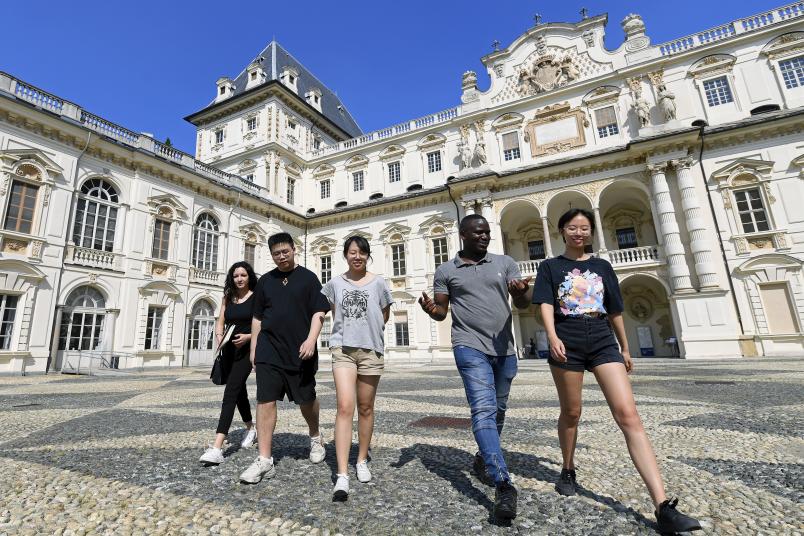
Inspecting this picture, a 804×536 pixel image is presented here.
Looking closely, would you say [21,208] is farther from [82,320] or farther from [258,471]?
[258,471]

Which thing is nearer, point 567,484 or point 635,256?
point 567,484

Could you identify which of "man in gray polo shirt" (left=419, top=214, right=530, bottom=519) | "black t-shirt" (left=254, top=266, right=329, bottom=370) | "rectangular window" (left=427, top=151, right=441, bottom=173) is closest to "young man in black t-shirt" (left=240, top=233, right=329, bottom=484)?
"black t-shirt" (left=254, top=266, right=329, bottom=370)

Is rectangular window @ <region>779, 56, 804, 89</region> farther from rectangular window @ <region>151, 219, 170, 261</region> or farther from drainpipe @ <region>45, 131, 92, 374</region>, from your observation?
drainpipe @ <region>45, 131, 92, 374</region>

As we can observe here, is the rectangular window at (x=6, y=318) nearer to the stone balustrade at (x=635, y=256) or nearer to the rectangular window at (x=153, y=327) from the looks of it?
the rectangular window at (x=153, y=327)

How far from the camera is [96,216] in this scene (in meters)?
15.5

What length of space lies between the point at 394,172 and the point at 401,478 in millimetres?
23692

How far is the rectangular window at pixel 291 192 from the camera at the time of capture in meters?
26.4

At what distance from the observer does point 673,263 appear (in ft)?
53.9

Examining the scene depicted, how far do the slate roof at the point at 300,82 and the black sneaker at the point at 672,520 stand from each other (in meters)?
31.1

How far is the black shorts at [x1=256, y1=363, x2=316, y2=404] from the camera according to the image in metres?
2.88

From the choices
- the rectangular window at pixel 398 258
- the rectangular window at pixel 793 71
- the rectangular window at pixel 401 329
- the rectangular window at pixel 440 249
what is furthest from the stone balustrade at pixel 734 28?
the rectangular window at pixel 401 329

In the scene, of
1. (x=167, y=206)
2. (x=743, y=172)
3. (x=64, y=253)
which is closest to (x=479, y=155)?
(x=743, y=172)

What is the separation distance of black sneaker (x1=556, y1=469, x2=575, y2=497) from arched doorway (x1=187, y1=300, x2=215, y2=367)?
1913 centimetres

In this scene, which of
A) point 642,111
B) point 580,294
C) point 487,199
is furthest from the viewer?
point 487,199
